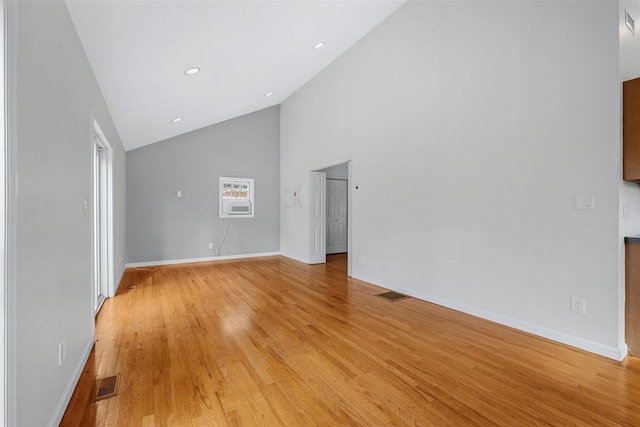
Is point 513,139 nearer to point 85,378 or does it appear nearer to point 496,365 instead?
point 496,365

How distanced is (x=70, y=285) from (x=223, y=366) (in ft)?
3.86

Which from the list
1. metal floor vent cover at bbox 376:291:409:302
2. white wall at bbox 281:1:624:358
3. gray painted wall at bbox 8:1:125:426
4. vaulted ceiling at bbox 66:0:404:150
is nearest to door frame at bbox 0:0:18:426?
gray painted wall at bbox 8:1:125:426

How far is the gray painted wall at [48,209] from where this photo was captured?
4.10 feet

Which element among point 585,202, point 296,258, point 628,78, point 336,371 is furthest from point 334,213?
point 628,78

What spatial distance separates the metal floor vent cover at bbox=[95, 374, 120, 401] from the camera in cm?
188

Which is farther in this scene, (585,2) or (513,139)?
(513,139)

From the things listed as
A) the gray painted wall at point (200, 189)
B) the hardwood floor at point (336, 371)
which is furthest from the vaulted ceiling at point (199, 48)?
the hardwood floor at point (336, 371)

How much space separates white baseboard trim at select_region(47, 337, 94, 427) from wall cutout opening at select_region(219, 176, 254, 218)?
15.6ft

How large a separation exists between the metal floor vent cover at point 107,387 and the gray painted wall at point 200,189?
459cm

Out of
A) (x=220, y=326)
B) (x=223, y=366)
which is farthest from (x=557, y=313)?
(x=220, y=326)

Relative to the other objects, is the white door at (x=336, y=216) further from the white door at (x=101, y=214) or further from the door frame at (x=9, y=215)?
the door frame at (x=9, y=215)

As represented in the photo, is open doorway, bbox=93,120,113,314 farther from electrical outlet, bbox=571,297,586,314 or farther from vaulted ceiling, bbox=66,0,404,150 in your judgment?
electrical outlet, bbox=571,297,586,314

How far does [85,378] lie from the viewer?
206 centimetres

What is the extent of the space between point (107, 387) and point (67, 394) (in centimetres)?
21
